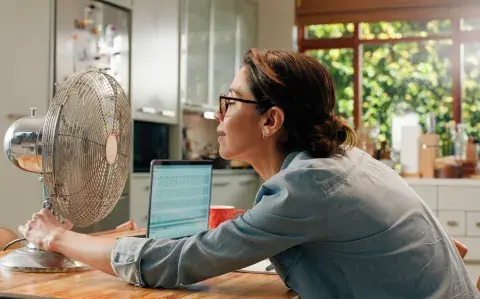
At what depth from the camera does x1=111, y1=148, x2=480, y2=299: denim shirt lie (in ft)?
4.13

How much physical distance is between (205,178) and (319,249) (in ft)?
2.13

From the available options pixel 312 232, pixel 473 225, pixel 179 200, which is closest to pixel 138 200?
pixel 473 225

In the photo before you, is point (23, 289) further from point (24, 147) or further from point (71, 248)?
point (24, 147)

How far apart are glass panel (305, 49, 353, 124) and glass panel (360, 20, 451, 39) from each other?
0.79ft

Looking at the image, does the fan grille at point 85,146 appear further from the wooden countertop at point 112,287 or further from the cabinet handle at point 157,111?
the cabinet handle at point 157,111

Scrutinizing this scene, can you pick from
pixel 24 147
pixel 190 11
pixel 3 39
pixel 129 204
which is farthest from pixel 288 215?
pixel 190 11

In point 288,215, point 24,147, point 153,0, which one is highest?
point 153,0

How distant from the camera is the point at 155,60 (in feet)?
15.0

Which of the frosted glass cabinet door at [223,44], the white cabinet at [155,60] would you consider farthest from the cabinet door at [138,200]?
the frosted glass cabinet door at [223,44]

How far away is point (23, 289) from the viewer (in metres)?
1.28

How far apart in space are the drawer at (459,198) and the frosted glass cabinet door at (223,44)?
189cm

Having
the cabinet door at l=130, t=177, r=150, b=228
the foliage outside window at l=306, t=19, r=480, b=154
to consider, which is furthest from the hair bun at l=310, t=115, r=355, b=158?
the foliage outside window at l=306, t=19, r=480, b=154

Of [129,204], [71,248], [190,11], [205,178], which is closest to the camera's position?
[71,248]

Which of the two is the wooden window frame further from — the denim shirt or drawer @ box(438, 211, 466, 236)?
the denim shirt
